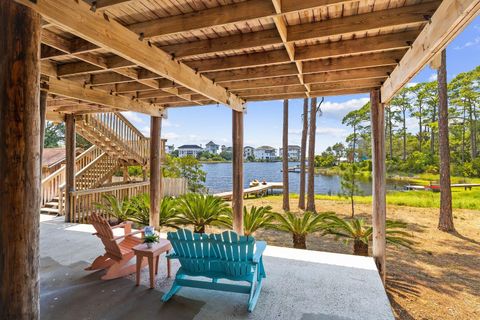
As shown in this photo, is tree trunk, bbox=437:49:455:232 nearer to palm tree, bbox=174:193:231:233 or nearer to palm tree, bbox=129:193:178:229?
palm tree, bbox=174:193:231:233

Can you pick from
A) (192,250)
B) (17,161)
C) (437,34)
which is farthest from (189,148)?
(437,34)

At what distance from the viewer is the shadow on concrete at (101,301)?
2.58 m

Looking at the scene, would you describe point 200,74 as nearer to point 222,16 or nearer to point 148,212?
point 222,16

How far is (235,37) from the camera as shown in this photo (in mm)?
2883

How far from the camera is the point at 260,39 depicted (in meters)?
2.76

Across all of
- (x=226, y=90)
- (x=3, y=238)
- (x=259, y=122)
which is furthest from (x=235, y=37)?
(x=259, y=122)

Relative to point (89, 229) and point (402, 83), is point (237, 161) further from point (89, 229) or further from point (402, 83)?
point (89, 229)

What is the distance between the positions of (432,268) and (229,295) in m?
4.73

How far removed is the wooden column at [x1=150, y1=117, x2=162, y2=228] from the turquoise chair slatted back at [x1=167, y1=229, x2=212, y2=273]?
3.15m

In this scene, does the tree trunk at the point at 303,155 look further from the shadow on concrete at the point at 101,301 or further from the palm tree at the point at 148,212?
the shadow on concrete at the point at 101,301

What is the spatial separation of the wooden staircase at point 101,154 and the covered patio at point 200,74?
3100 mm

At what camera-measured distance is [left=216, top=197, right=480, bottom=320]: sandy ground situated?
3.84 metres

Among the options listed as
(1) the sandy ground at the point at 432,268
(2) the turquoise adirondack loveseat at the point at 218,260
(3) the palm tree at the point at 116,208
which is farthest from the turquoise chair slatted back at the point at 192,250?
(3) the palm tree at the point at 116,208

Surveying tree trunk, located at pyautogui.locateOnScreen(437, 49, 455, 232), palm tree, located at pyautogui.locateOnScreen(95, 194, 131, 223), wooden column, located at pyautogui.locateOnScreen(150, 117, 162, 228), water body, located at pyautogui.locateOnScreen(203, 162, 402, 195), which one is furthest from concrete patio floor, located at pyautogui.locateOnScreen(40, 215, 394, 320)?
water body, located at pyautogui.locateOnScreen(203, 162, 402, 195)
